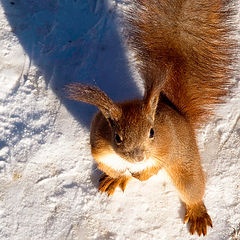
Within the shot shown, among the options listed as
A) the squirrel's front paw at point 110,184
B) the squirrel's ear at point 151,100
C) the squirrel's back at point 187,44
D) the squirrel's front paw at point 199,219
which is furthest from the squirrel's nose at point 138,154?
the squirrel's front paw at point 199,219

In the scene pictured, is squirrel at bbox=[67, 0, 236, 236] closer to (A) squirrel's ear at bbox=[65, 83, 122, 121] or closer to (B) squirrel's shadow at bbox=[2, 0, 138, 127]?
(A) squirrel's ear at bbox=[65, 83, 122, 121]

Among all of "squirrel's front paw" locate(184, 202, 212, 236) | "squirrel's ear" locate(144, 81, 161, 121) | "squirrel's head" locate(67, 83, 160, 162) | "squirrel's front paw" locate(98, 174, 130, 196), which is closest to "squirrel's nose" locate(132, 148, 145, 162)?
"squirrel's head" locate(67, 83, 160, 162)

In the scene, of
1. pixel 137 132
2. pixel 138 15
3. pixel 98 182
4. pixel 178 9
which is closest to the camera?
pixel 137 132

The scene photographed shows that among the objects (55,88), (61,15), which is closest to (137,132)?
(55,88)

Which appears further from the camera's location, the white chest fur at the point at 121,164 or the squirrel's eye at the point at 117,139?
the white chest fur at the point at 121,164

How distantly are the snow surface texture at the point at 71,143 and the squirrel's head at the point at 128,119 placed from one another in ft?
2.86

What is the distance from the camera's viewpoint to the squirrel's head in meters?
1.83

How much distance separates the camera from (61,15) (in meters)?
2.84

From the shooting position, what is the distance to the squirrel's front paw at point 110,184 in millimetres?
2637

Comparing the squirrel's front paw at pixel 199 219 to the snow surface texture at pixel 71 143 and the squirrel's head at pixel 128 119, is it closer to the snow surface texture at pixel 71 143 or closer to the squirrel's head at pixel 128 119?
the snow surface texture at pixel 71 143

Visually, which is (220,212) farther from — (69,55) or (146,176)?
(69,55)

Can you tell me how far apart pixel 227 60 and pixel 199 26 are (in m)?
0.29

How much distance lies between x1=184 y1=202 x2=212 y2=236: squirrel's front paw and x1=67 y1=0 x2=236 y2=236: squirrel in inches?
8.7

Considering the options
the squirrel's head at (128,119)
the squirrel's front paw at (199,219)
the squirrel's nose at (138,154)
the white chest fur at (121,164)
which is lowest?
the squirrel's front paw at (199,219)
